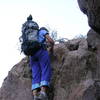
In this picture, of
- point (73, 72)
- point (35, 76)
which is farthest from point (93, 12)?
point (35, 76)

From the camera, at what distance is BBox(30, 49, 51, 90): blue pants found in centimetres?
1504

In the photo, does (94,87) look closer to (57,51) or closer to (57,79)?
(57,79)

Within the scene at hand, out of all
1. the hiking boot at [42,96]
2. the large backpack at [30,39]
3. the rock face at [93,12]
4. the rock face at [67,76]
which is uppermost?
the rock face at [93,12]

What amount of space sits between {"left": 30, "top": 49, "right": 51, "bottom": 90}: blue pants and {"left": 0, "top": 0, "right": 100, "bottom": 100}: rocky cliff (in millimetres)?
496

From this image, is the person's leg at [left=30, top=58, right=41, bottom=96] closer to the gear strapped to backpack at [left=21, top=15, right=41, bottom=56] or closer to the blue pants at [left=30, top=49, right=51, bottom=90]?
the blue pants at [left=30, top=49, right=51, bottom=90]

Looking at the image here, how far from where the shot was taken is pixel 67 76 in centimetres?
1493

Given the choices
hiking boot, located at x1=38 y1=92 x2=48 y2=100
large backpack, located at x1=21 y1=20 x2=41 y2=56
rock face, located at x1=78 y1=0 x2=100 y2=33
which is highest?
rock face, located at x1=78 y1=0 x2=100 y2=33

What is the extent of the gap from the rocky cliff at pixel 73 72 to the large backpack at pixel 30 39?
1252 millimetres

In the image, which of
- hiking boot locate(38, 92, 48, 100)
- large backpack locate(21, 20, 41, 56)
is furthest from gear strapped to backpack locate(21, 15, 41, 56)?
hiking boot locate(38, 92, 48, 100)

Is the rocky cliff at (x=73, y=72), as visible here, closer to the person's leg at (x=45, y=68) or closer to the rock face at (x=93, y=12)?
the rock face at (x=93, y=12)

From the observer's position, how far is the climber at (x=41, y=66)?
15008mm

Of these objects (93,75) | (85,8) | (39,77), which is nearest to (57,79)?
(39,77)

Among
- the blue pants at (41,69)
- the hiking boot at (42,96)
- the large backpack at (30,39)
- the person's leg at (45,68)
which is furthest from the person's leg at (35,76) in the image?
the hiking boot at (42,96)

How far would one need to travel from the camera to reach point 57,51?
1631 centimetres
